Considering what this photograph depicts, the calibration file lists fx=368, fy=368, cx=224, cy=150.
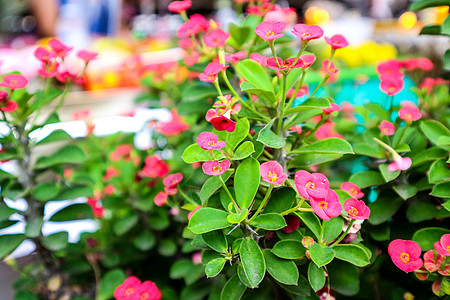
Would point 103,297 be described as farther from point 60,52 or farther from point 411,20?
point 411,20

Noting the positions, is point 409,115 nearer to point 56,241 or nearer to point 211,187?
point 211,187

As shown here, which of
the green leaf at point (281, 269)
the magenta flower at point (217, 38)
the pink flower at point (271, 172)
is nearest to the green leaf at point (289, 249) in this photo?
the green leaf at point (281, 269)

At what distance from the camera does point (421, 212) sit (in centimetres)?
66

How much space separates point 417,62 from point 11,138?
913mm

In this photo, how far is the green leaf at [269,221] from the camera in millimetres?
521

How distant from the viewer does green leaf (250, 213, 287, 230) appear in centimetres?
52

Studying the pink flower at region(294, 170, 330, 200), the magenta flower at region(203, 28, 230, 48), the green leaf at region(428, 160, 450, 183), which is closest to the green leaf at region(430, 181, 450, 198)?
the green leaf at region(428, 160, 450, 183)

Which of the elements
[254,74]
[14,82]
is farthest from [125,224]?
[254,74]

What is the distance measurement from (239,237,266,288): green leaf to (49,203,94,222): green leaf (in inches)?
18.5

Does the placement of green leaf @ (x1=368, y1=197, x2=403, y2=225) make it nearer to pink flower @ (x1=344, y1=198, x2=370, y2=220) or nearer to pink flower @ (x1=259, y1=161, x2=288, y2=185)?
pink flower @ (x1=344, y1=198, x2=370, y2=220)

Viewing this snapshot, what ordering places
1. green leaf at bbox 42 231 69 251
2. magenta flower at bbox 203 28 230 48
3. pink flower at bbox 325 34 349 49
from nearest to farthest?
1. pink flower at bbox 325 34 349 49
2. magenta flower at bbox 203 28 230 48
3. green leaf at bbox 42 231 69 251

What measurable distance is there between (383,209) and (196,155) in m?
0.36

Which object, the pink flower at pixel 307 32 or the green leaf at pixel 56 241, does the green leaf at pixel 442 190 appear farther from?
the green leaf at pixel 56 241

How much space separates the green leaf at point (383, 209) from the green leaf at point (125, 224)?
53cm
